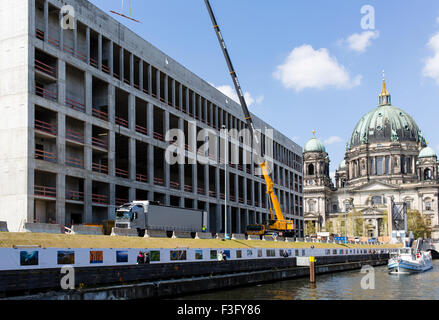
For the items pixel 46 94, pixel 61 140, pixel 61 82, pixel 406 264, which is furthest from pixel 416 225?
pixel 46 94

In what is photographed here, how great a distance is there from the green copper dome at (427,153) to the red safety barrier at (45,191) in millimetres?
172864

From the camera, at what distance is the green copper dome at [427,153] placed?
193363 mm

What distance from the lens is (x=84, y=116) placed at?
5081 cm

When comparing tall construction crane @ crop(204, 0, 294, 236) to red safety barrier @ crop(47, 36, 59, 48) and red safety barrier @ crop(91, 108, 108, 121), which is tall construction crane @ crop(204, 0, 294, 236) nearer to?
red safety barrier @ crop(91, 108, 108, 121)

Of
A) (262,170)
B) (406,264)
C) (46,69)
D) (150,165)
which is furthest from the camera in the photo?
(262,170)

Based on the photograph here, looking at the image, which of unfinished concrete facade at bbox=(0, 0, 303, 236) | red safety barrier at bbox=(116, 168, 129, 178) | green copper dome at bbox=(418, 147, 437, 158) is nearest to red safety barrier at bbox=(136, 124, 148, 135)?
unfinished concrete facade at bbox=(0, 0, 303, 236)

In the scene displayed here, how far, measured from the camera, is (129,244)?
119 feet

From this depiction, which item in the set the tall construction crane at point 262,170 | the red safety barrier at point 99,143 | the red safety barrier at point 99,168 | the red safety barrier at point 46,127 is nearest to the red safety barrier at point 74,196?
the red safety barrier at point 99,168

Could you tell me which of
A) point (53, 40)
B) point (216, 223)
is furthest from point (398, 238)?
point (53, 40)

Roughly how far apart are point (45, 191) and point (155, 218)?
1117 centimetres

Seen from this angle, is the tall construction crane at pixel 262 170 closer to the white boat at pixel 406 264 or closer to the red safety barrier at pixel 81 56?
the red safety barrier at pixel 81 56

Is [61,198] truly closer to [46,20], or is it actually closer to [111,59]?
[46,20]

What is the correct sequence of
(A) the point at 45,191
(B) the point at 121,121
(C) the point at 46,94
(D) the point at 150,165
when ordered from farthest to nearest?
(B) the point at 121,121 → (D) the point at 150,165 → (C) the point at 46,94 → (A) the point at 45,191

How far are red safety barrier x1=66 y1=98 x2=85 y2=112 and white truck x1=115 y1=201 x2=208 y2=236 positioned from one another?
1057 centimetres
